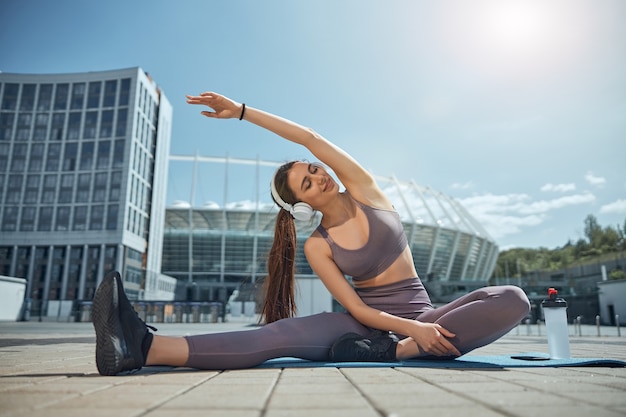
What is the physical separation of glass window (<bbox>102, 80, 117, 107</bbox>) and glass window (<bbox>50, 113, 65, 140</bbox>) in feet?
14.3

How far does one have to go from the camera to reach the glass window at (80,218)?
38.8 meters

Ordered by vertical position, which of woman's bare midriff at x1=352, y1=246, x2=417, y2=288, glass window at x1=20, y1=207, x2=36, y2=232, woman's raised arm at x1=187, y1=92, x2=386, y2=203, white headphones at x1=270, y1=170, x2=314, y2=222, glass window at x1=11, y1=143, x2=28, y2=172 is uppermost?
glass window at x1=11, y1=143, x2=28, y2=172

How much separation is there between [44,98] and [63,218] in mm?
11652

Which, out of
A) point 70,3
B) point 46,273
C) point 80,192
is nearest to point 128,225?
point 80,192

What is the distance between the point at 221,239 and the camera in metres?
42.1

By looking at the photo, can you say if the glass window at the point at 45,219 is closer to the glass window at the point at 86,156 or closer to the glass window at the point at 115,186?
the glass window at the point at 86,156

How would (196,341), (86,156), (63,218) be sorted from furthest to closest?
(86,156) < (63,218) < (196,341)

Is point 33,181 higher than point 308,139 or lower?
higher

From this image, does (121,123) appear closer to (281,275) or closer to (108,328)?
(281,275)

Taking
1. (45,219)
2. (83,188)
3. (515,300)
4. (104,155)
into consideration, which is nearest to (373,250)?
(515,300)

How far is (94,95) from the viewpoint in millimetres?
41312

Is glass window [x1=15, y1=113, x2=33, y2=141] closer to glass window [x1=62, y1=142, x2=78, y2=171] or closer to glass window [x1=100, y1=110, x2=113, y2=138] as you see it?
glass window [x1=62, y1=142, x2=78, y2=171]

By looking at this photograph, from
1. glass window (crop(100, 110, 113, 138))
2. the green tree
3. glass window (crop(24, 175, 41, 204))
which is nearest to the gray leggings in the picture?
glass window (crop(100, 110, 113, 138))

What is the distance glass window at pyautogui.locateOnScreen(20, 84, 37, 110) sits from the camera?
135ft
